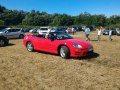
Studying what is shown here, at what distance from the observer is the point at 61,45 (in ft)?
43.0

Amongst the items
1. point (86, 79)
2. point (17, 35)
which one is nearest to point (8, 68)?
point (86, 79)

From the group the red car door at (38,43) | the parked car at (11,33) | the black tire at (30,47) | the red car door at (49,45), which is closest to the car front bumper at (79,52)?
the red car door at (49,45)

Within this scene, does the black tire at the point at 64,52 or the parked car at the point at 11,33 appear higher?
the parked car at the point at 11,33

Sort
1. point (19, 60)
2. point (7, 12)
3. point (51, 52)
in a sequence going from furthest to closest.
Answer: point (7, 12) → point (51, 52) → point (19, 60)

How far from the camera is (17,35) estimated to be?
28938 mm

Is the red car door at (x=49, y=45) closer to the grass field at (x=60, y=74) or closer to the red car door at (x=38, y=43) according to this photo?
the red car door at (x=38, y=43)

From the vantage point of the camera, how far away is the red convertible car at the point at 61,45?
12.5 m

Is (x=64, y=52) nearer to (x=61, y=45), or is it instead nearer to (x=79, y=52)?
(x=61, y=45)

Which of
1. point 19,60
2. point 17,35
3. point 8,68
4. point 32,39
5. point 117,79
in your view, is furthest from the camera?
point 17,35

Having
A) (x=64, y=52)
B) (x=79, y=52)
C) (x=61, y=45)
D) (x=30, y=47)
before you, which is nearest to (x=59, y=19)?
(x=30, y=47)

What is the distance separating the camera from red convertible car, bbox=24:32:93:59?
493 inches

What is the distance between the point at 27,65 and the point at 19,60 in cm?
140

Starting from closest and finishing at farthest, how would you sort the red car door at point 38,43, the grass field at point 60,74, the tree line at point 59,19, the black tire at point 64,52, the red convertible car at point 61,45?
the grass field at point 60,74 < the red convertible car at point 61,45 < the black tire at point 64,52 < the red car door at point 38,43 < the tree line at point 59,19

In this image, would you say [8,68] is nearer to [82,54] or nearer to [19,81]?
[19,81]
